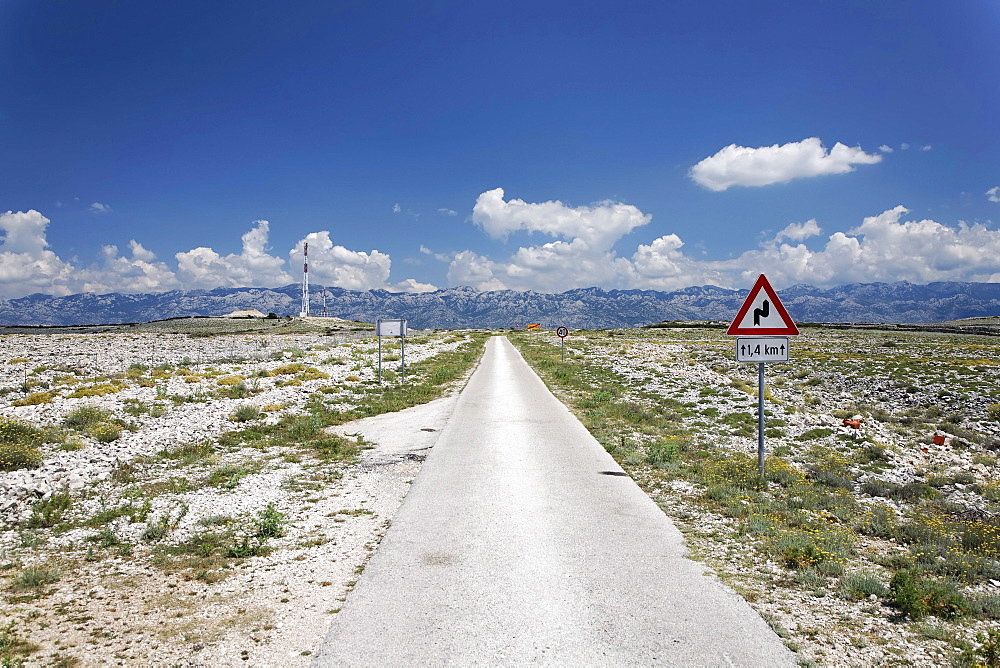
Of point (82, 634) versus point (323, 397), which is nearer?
point (82, 634)

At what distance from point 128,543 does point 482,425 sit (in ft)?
32.5

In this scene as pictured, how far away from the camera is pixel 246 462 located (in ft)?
39.1

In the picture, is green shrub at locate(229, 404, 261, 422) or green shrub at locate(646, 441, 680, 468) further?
green shrub at locate(229, 404, 261, 422)

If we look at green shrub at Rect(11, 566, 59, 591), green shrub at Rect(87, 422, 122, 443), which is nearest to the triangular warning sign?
green shrub at Rect(11, 566, 59, 591)

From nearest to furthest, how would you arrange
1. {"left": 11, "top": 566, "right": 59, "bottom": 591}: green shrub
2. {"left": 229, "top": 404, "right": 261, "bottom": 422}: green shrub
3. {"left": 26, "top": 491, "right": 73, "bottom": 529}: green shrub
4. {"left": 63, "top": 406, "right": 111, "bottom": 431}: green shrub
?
{"left": 11, "top": 566, "right": 59, "bottom": 591}: green shrub → {"left": 26, "top": 491, "right": 73, "bottom": 529}: green shrub → {"left": 63, "top": 406, "right": 111, "bottom": 431}: green shrub → {"left": 229, "top": 404, "right": 261, "bottom": 422}: green shrub

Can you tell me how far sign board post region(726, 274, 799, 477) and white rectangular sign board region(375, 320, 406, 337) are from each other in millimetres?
19420

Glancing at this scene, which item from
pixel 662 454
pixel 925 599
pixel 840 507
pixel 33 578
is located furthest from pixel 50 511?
pixel 840 507

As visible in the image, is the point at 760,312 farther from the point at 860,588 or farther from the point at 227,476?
the point at 227,476

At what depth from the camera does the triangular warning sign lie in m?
9.91

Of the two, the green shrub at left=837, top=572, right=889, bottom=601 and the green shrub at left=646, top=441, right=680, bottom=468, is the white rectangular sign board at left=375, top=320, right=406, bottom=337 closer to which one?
the green shrub at left=646, top=441, right=680, bottom=468

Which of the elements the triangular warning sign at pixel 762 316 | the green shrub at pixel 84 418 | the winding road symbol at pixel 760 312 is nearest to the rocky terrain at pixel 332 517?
the green shrub at pixel 84 418

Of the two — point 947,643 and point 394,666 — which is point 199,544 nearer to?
point 394,666

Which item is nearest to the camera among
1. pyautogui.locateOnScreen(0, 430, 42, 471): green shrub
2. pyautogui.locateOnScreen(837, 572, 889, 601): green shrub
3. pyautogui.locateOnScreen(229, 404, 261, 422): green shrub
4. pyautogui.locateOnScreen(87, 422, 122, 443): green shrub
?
pyautogui.locateOnScreen(837, 572, 889, 601): green shrub

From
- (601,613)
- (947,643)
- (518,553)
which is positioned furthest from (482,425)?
(947,643)
